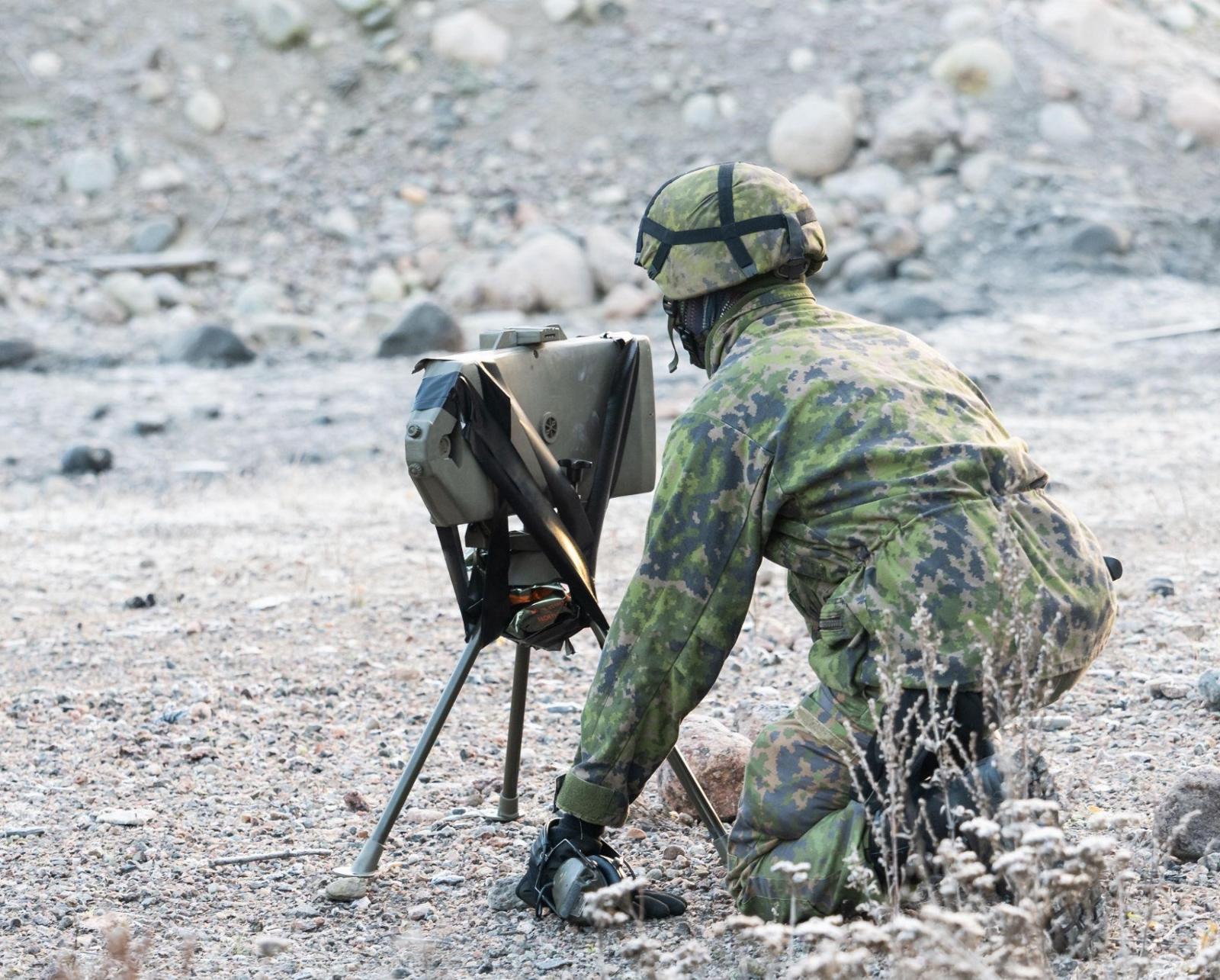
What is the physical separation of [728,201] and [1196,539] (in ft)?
13.8

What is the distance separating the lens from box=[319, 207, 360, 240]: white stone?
55.0ft

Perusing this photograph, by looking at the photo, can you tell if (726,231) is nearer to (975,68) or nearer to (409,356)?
(409,356)

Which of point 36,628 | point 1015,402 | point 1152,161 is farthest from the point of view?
point 1152,161

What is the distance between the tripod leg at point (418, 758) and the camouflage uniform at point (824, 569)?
36 cm

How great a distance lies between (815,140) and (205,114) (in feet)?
24.2

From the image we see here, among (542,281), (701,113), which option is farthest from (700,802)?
(701,113)

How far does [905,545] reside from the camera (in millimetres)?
2898

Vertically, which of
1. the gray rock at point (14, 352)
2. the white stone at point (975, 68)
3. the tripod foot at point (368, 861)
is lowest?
the gray rock at point (14, 352)

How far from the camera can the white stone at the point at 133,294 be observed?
14969 millimetres

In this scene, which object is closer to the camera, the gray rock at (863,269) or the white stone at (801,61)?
the gray rock at (863,269)

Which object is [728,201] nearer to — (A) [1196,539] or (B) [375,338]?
(A) [1196,539]

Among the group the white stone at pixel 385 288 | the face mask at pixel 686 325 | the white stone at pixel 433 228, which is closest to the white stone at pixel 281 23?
the white stone at pixel 433 228

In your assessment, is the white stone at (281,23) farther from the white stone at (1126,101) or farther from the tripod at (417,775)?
the tripod at (417,775)

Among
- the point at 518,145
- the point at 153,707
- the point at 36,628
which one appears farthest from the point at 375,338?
the point at 153,707
